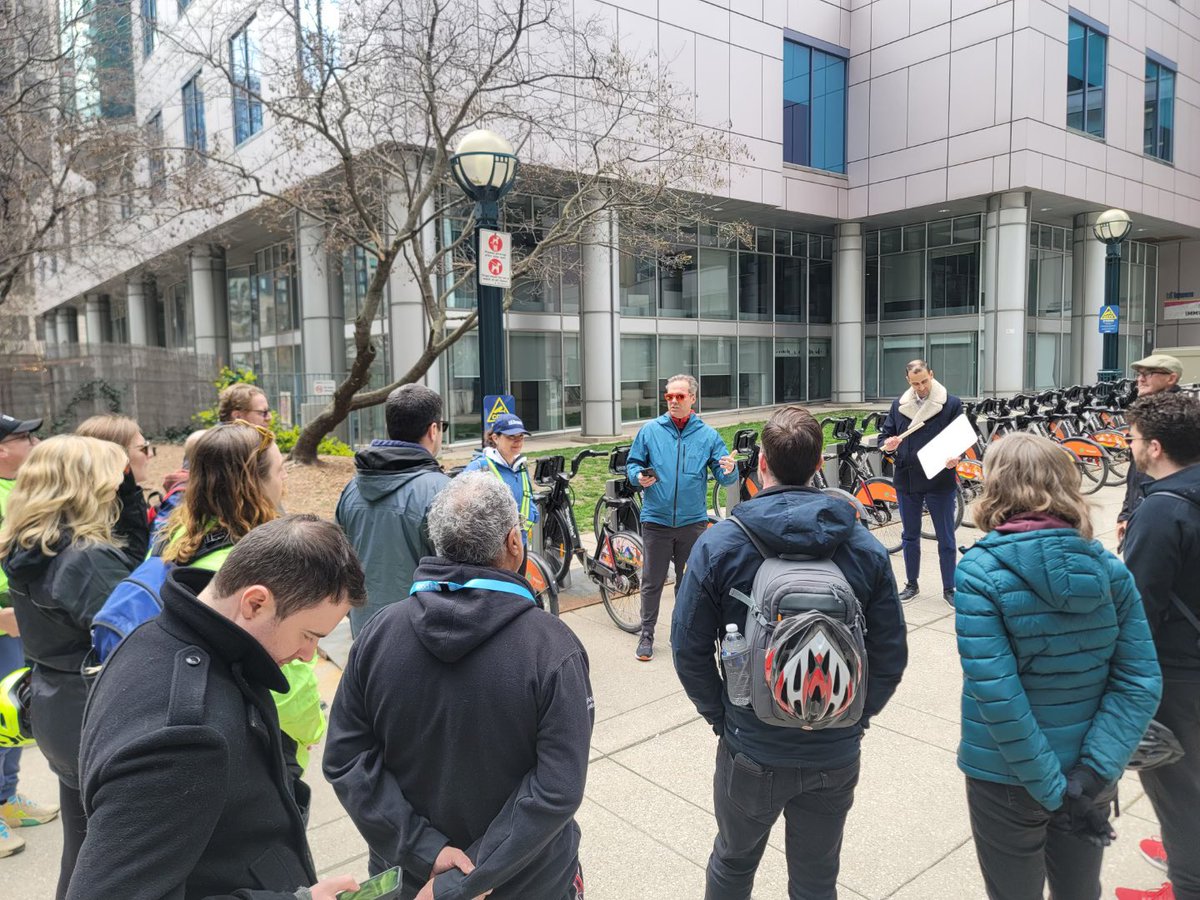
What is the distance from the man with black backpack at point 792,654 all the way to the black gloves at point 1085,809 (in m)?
0.54

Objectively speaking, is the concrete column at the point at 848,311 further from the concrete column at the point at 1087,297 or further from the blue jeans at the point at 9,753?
the blue jeans at the point at 9,753

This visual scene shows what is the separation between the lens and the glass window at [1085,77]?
24328mm

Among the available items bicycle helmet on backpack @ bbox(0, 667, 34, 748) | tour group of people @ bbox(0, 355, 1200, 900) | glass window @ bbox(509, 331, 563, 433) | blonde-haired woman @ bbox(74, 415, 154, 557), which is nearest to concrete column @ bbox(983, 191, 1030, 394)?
glass window @ bbox(509, 331, 563, 433)

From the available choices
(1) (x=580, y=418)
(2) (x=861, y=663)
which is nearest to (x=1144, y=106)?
(1) (x=580, y=418)

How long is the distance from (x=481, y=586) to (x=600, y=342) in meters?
20.3

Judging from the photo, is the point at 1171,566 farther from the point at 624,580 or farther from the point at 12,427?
the point at 12,427

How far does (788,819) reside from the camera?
2551mm

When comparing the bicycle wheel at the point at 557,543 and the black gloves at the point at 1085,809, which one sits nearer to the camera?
the black gloves at the point at 1085,809

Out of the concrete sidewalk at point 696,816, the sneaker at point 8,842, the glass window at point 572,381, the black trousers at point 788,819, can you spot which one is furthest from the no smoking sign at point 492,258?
the glass window at point 572,381

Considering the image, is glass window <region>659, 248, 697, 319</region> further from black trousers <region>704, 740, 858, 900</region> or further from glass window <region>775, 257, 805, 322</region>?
black trousers <region>704, 740, 858, 900</region>

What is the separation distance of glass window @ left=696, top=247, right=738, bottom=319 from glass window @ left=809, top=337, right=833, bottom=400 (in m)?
4.56

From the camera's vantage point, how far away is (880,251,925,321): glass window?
92.6 ft

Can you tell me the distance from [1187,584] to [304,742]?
9.36 ft

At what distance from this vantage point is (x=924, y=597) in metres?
6.91
